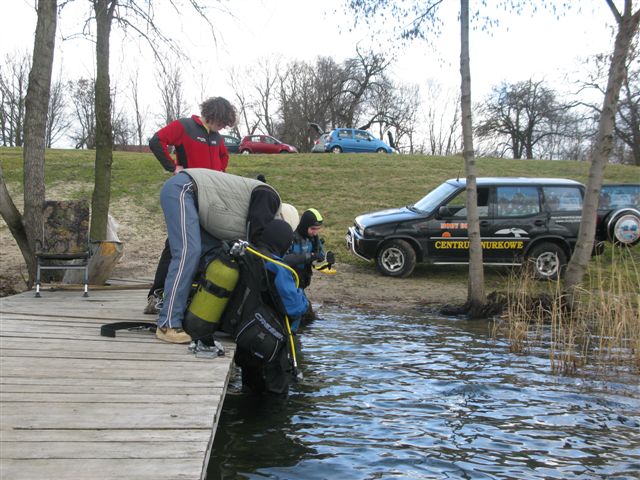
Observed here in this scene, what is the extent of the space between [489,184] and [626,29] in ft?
12.7

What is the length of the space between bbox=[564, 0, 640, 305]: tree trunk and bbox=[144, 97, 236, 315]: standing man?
593 centimetres

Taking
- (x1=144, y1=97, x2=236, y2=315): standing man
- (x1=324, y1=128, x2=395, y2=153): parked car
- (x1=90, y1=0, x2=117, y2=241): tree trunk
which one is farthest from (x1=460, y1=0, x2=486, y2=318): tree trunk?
(x1=324, y1=128, x2=395, y2=153): parked car

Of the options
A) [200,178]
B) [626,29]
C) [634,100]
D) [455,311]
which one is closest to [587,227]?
[455,311]

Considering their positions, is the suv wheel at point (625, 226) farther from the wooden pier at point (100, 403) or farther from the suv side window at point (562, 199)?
the wooden pier at point (100, 403)

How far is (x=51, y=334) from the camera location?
520 centimetres

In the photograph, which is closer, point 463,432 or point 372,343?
point 463,432

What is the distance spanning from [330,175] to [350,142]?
1075cm

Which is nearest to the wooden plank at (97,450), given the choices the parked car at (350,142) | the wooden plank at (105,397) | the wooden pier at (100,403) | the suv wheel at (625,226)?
the wooden pier at (100,403)

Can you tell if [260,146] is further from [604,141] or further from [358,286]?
[604,141]

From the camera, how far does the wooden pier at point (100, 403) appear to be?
279cm

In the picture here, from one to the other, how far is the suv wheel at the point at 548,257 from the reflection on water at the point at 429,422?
5.39m

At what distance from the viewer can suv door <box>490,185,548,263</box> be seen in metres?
12.1

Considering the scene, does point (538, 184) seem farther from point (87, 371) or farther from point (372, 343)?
point (87, 371)

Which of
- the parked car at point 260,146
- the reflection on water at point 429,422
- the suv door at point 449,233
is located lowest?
the reflection on water at point 429,422
